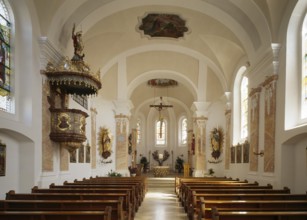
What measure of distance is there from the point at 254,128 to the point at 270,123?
5.11 feet

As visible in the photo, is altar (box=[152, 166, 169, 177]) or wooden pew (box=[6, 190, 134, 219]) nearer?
wooden pew (box=[6, 190, 134, 219])

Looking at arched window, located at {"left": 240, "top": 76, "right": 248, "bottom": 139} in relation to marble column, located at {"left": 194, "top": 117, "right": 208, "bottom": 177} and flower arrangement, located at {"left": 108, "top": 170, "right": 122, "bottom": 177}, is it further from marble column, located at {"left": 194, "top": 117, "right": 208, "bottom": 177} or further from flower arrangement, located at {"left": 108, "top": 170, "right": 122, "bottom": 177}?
flower arrangement, located at {"left": 108, "top": 170, "right": 122, "bottom": 177}

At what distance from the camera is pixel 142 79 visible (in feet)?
61.3

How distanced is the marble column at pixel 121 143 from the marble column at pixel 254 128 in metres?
8.37

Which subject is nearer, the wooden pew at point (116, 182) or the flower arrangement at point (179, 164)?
the wooden pew at point (116, 182)

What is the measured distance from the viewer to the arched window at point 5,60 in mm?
7276

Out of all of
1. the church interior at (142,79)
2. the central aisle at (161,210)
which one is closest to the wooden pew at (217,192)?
the church interior at (142,79)

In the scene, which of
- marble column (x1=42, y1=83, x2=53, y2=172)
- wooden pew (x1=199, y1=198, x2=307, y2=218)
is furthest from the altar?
wooden pew (x1=199, y1=198, x2=307, y2=218)

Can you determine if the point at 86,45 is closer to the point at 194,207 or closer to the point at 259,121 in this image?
the point at 259,121

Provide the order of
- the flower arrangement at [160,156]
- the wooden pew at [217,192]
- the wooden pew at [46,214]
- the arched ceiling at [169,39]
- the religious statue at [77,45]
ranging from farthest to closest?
1. the flower arrangement at [160,156]
2. the arched ceiling at [169,39]
3. the religious statue at [77,45]
4. the wooden pew at [217,192]
5. the wooden pew at [46,214]

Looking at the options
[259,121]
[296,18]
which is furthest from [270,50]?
[259,121]

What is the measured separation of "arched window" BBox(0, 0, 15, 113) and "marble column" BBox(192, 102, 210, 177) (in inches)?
495

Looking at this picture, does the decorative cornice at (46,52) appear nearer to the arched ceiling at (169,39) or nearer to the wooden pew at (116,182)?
the arched ceiling at (169,39)

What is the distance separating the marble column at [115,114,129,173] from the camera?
17750mm
